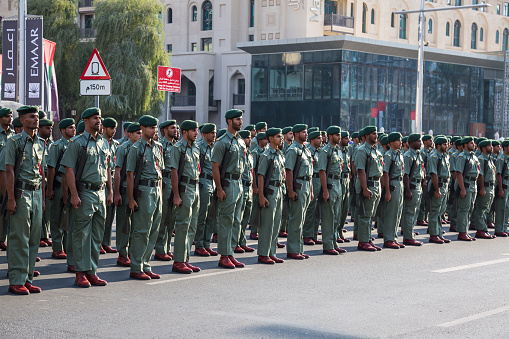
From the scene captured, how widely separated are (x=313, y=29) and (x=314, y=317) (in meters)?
53.9

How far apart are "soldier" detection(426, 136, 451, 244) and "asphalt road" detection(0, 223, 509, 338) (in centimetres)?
281

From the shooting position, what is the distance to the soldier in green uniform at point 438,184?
1525 cm

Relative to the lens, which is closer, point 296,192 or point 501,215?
point 296,192

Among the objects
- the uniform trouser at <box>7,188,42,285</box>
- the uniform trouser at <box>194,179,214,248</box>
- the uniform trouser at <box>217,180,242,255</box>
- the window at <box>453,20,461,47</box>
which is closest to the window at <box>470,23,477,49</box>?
the window at <box>453,20,461,47</box>

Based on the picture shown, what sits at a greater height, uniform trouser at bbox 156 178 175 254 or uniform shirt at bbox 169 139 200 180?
uniform shirt at bbox 169 139 200 180

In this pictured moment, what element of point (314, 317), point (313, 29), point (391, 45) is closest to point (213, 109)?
point (313, 29)

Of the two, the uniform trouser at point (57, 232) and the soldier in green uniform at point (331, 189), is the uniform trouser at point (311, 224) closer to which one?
the soldier in green uniform at point (331, 189)

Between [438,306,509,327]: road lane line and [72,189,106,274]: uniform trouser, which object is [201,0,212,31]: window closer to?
[72,189,106,274]: uniform trouser

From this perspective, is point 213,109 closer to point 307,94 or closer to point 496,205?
point 307,94

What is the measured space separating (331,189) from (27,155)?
5.70 m

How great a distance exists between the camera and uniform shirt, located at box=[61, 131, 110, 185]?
948 centimetres

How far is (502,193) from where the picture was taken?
1708cm

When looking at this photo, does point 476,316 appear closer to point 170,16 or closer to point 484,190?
point 484,190

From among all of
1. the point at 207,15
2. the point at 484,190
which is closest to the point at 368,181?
the point at 484,190
